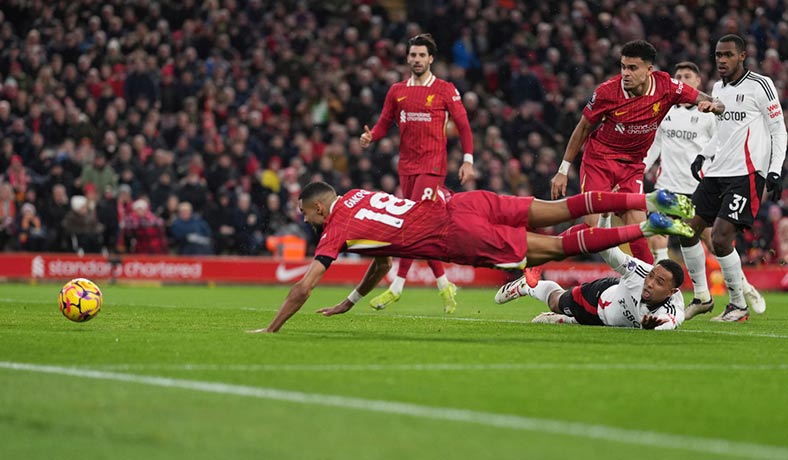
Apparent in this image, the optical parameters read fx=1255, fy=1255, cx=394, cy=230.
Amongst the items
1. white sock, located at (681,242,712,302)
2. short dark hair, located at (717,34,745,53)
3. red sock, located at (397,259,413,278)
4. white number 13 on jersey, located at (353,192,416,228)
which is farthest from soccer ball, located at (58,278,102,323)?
short dark hair, located at (717,34,745,53)

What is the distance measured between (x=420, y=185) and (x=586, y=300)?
276 cm

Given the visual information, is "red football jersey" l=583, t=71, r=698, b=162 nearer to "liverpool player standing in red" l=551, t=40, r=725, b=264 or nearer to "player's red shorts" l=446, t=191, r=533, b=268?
"liverpool player standing in red" l=551, t=40, r=725, b=264

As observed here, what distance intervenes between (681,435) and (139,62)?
20282mm

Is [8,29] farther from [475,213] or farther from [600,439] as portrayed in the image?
[600,439]

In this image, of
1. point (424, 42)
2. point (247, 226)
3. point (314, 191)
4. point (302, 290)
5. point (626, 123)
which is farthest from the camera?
point (247, 226)

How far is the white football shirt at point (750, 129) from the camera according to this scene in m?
12.1

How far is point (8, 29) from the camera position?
2478 centimetres

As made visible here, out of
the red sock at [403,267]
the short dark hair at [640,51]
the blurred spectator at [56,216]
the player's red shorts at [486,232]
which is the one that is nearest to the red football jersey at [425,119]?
the red sock at [403,267]

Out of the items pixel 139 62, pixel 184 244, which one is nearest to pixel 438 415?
pixel 184 244

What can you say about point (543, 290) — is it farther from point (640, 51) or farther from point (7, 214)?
point (7, 214)

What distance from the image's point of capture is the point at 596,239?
9344 mm

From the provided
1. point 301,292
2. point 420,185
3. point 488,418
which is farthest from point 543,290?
point 488,418

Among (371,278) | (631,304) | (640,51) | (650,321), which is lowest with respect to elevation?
(650,321)

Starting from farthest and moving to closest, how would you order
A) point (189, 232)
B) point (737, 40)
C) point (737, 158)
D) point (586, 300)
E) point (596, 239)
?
point (189, 232)
point (737, 158)
point (737, 40)
point (586, 300)
point (596, 239)
